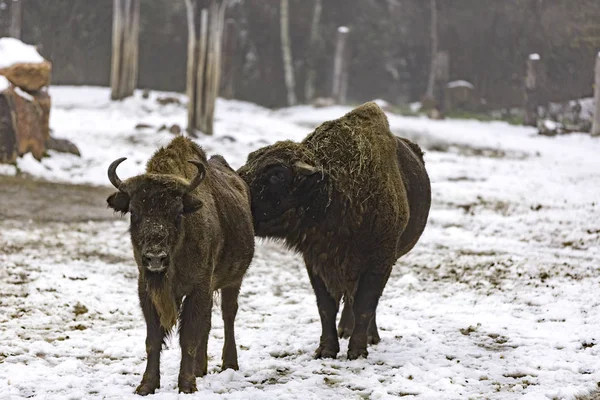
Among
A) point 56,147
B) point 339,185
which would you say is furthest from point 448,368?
point 56,147

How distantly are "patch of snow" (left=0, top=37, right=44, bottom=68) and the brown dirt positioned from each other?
100 inches

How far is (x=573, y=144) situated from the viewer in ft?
64.3

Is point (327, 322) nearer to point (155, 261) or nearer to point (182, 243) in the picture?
point (182, 243)

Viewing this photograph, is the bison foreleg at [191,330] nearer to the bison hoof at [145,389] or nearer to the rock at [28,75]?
the bison hoof at [145,389]

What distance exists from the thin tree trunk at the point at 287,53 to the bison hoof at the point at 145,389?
76.6ft

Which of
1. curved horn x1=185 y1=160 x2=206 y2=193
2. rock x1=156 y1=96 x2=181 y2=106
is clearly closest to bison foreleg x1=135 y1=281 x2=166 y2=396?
curved horn x1=185 y1=160 x2=206 y2=193

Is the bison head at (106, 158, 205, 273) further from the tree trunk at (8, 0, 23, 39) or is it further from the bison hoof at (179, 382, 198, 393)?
the tree trunk at (8, 0, 23, 39)

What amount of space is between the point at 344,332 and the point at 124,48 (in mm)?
17596

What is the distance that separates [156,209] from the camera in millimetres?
4883

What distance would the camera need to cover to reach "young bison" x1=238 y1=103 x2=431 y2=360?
6.32 metres

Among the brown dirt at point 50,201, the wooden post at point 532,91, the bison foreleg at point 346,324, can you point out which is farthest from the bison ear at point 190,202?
the wooden post at point 532,91

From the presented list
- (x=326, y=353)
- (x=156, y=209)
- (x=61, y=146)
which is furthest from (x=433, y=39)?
(x=156, y=209)

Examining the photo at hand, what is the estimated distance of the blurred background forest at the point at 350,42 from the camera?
86.4ft

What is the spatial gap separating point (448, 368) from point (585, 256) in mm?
4503
